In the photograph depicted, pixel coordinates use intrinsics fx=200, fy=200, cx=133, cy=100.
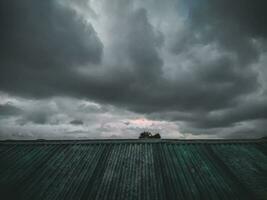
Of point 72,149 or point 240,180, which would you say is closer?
point 240,180

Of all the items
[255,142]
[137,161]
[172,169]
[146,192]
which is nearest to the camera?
[146,192]

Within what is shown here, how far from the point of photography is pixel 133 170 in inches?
413

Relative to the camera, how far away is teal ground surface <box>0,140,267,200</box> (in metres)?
8.95

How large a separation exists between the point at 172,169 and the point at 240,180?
3.30 m

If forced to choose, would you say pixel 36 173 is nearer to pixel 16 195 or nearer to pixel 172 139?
pixel 16 195

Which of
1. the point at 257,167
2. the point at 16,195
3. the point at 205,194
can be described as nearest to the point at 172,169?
the point at 205,194

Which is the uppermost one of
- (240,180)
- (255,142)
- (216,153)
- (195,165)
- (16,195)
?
(255,142)

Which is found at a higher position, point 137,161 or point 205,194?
point 137,161

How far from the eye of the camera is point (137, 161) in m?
11.3

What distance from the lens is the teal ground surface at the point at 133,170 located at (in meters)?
8.95

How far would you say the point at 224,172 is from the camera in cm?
1046

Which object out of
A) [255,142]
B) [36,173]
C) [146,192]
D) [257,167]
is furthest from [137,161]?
[255,142]

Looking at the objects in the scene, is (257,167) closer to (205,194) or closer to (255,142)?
(255,142)

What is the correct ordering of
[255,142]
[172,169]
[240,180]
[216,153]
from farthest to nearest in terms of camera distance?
[255,142], [216,153], [172,169], [240,180]
